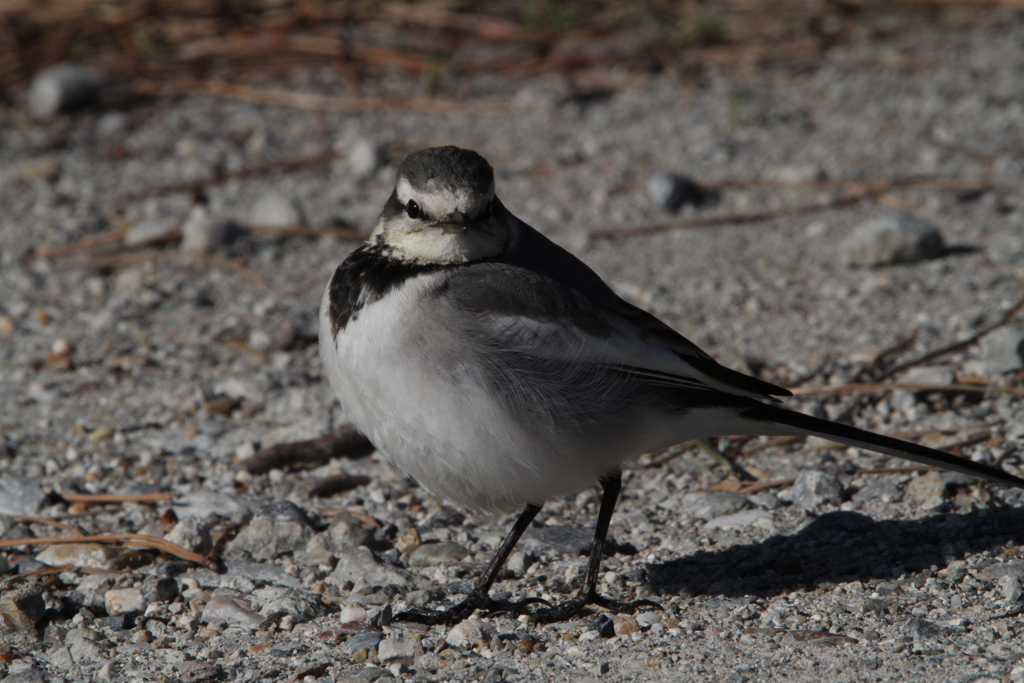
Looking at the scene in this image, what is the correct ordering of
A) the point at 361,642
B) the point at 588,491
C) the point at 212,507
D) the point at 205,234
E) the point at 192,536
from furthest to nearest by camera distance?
the point at 205,234 < the point at 588,491 < the point at 212,507 < the point at 192,536 < the point at 361,642

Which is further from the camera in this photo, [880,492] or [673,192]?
[673,192]

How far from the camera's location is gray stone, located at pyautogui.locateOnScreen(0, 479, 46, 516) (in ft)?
14.2

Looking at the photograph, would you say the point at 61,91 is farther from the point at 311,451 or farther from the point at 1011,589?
the point at 1011,589

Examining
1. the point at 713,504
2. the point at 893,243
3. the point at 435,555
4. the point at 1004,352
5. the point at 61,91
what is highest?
the point at 61,91

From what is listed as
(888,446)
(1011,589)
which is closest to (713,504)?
(888,446)

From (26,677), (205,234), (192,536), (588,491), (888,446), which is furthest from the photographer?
(205,234)

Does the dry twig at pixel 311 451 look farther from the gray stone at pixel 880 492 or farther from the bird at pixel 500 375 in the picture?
the gray stone at pixel 880 492

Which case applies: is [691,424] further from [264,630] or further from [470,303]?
[264,630]

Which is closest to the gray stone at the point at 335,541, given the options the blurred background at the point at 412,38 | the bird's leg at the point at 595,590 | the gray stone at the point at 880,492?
the bird's leg at the point at 595,590

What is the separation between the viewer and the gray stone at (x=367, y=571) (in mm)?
3941

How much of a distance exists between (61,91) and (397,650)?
5.97 meters

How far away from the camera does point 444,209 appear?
12.3ft

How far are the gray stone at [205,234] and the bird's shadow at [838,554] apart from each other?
3.76 metres

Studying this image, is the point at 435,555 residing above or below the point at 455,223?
below
